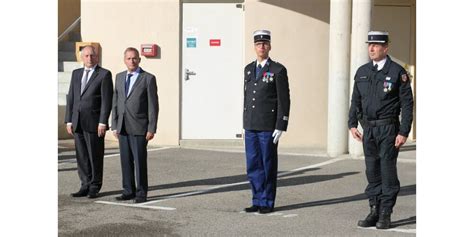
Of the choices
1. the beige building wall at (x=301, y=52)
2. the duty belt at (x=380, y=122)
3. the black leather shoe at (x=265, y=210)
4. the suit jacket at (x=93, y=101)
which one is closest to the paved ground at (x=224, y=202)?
the black leather shoe at (x=265, y=210)

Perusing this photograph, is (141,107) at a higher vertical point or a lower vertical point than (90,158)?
higher

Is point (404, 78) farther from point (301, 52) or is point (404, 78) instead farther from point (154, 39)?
point (154, 39)

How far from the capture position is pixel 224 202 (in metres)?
9.69

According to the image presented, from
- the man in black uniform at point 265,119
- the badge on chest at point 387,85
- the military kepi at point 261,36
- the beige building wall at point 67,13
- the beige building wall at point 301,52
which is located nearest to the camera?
the badge on chest at point 387,85

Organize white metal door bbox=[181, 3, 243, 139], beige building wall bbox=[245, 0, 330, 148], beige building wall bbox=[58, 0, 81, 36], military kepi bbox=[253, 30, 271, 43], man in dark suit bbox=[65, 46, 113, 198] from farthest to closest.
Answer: beige building wall bbox=[58, 0, 81, 36]
white metal door bbox=[181, 3, 243, 139]
beige building wall bbox=[245, 0, 330, 148]
man in dark suit bbox=[65, 46, 113, 198]
military kepi bbox=[253, 30, 271, 43]

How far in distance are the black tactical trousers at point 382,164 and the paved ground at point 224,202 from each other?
32 cm

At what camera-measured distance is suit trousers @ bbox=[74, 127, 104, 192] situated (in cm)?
1004

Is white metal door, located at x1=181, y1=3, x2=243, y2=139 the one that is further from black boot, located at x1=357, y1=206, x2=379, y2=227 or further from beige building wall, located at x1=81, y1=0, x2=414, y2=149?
black boot, located at x1=357, y1=206, x2=379, y2=227

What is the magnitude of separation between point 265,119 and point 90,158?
228cm

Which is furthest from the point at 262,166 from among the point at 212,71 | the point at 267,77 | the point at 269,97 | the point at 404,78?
the point at 212,71

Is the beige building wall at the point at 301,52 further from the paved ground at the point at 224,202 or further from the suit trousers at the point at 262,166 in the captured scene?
the suit trousers at the point at 262,166

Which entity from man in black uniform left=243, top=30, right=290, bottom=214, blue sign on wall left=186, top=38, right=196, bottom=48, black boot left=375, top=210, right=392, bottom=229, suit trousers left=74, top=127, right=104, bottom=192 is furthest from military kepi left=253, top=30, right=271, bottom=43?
blue sign on wall left=186, top=38, right=196, bottom=48

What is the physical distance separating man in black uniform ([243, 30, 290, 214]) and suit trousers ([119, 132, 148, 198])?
4.13ft

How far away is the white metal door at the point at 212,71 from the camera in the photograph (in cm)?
1538
